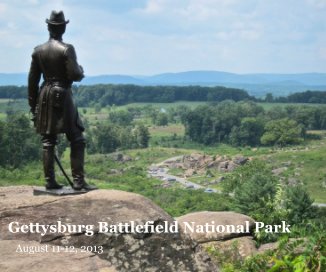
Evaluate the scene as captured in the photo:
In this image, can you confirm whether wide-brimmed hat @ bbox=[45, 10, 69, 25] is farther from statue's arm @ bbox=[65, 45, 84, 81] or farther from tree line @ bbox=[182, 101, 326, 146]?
tree line @ bbox=[182, 101, 326, 146]

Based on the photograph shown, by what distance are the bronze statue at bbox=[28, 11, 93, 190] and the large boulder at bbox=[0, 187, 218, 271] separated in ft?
2.40

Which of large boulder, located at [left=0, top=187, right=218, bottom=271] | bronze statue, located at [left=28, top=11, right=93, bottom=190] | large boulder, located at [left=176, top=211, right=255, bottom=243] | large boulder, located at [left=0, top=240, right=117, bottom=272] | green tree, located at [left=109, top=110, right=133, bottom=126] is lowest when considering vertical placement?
green tree, located at [left=109, top=110, right=133, bottom=126]

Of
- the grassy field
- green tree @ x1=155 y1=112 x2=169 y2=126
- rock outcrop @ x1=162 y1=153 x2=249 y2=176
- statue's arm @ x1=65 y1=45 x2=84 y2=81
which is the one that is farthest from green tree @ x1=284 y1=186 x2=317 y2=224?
green tree @ x1=155 y1=112 x2=169 y2=126

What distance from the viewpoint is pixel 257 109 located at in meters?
141

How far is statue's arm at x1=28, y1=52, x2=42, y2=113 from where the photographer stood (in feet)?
29.4

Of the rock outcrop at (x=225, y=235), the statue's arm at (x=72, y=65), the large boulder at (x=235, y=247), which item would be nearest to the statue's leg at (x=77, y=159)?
the statue's arm at (x=72, y=65)

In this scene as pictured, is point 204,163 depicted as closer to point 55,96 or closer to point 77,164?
point 77,164

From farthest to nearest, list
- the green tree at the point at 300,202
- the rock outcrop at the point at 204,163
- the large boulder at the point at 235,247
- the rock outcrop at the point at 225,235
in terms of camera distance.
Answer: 1. the rock outcrop at the point at 204,163
2. the green tree at the point at 300,202
3. the rock outcrop at the point at 225,235
4. the large boulder at the point at 235,247

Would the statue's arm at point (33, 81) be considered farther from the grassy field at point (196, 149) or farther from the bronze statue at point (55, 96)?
the grassy field at point (196, 149)

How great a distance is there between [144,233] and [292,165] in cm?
7997

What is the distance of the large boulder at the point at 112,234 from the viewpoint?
7594 mm

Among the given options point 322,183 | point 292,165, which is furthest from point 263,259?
point 292,165

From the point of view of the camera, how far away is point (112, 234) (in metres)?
7.79

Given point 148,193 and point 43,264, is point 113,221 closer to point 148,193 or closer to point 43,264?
point 43,264
